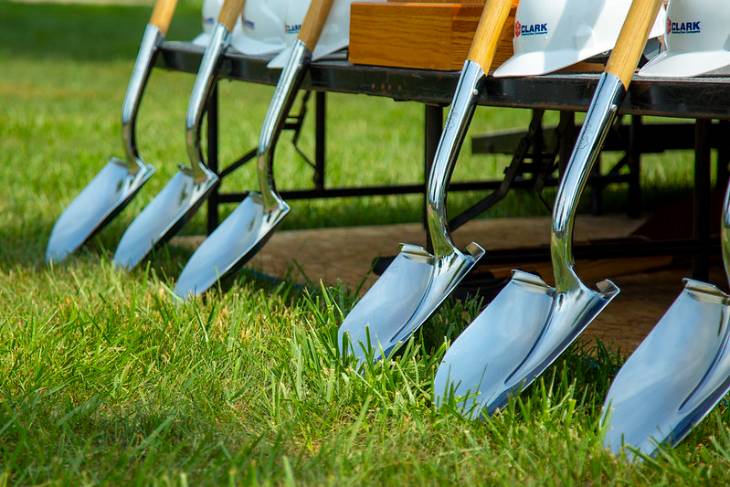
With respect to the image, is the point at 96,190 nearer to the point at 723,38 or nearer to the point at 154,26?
the point at 154,26

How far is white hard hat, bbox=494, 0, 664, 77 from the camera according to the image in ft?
8.44

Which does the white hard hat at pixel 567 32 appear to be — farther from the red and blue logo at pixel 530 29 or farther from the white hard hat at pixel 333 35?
the white hard hat at pixel 333 35

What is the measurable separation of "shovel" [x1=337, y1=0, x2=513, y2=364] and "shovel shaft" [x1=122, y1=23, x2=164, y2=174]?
63.5 inches

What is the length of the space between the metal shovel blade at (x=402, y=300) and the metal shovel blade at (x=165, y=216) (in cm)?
112

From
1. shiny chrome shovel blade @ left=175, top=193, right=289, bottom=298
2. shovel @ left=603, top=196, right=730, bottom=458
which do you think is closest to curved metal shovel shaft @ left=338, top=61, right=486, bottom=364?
shovel @ left=603, top=196, right=730, bottom=458

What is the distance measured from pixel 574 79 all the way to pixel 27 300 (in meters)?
1.52

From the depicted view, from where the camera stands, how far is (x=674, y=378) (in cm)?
210

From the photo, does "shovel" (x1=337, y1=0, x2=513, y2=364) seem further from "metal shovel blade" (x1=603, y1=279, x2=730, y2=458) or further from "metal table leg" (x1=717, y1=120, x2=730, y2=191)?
"metal table leg" (x1=717, y1=120, x2=730, y2=191)

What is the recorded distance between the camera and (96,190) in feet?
13.3

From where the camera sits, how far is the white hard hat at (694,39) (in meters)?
2.34

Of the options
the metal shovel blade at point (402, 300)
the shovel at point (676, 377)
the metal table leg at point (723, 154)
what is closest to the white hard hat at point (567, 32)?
the metal shovel blade at point (402, 300)

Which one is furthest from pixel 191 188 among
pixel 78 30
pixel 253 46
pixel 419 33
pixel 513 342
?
pixel 78 30

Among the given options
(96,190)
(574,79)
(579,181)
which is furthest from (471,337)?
(96,190)

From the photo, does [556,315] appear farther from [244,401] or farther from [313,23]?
[313,23]
